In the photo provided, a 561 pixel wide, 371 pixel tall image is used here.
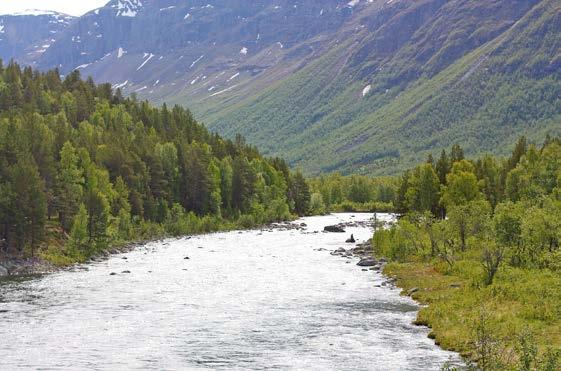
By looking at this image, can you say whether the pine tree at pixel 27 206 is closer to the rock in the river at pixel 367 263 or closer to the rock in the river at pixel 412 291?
the rock in the river at pixel 367 263

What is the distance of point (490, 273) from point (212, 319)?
2595cm

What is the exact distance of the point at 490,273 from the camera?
61.1m

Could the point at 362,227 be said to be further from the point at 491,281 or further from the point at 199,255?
the point at 491,281

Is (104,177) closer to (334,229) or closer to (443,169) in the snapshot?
(334,229)

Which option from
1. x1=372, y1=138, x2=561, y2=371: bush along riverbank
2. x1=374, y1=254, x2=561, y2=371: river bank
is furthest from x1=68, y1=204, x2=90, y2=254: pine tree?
x1=374, y1=254, x2=561, y2=371: river bank

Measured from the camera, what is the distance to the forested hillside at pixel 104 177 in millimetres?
92688

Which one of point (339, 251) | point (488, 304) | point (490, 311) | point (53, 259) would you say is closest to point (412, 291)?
point (488, 304)

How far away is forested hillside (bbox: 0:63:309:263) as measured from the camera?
304ft

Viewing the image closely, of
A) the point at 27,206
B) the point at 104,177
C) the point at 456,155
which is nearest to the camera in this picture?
the point at 27,206

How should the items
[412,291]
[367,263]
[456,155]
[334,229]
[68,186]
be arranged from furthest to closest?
[456,155] → [334,229] → [68,186] → [367,263] → [412,291]

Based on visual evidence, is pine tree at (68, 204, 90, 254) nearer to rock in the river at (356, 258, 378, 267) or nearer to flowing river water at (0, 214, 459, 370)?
flowing river water at (0, 214, 459, 370)

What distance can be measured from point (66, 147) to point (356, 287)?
234 feet

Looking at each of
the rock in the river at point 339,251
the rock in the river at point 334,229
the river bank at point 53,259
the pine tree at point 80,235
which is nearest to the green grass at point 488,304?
the rock in the river at point 339,251

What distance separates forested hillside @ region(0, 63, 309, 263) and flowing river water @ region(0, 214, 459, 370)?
12304 millimetres
